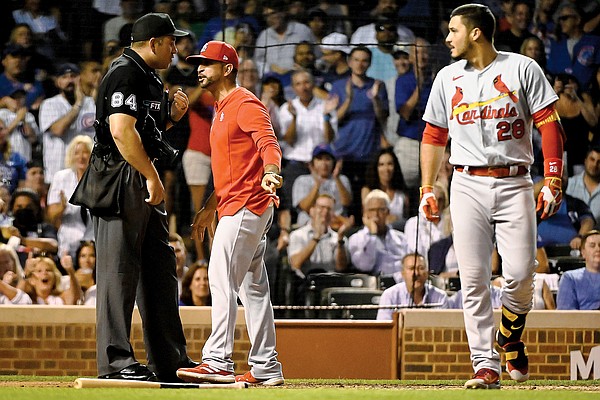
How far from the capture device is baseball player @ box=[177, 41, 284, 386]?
5742 millimetres

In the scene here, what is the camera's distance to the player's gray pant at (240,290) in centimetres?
569

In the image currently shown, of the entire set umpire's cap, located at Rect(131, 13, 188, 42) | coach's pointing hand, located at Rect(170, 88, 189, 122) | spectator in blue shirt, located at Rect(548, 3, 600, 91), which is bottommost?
coach's pointing hand, located at Rect(170, 88, 189, 122)

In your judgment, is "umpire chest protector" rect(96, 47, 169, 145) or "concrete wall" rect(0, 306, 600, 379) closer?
"umpire chest protector" rect(96, 47, 169, 145)

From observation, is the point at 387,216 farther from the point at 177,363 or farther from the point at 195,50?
the point at 177,363

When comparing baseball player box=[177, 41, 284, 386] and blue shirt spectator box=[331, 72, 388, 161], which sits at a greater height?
blue shirt spectator box=[331, 72, 388, 161]

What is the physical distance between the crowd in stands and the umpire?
324cm

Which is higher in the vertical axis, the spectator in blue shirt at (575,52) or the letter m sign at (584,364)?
the spectator in blue shirt at (575,52)

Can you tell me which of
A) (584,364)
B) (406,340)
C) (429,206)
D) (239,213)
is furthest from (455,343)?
(239,213)

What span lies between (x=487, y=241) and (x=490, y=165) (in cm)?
43

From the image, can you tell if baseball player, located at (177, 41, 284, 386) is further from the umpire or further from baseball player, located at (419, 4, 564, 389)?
baseball player, located at (419, 4, 564, 389)

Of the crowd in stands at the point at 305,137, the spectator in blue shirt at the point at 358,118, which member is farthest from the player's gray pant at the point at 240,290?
the spectator in blue shirt at the point at 358,118

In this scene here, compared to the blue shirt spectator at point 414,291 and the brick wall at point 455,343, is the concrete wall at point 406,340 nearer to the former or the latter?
the brick wall at point 455,343

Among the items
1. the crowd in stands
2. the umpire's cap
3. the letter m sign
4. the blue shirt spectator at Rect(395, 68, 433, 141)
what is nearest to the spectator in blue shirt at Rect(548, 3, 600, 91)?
the crowd in stands

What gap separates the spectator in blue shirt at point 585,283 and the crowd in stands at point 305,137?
13mm
